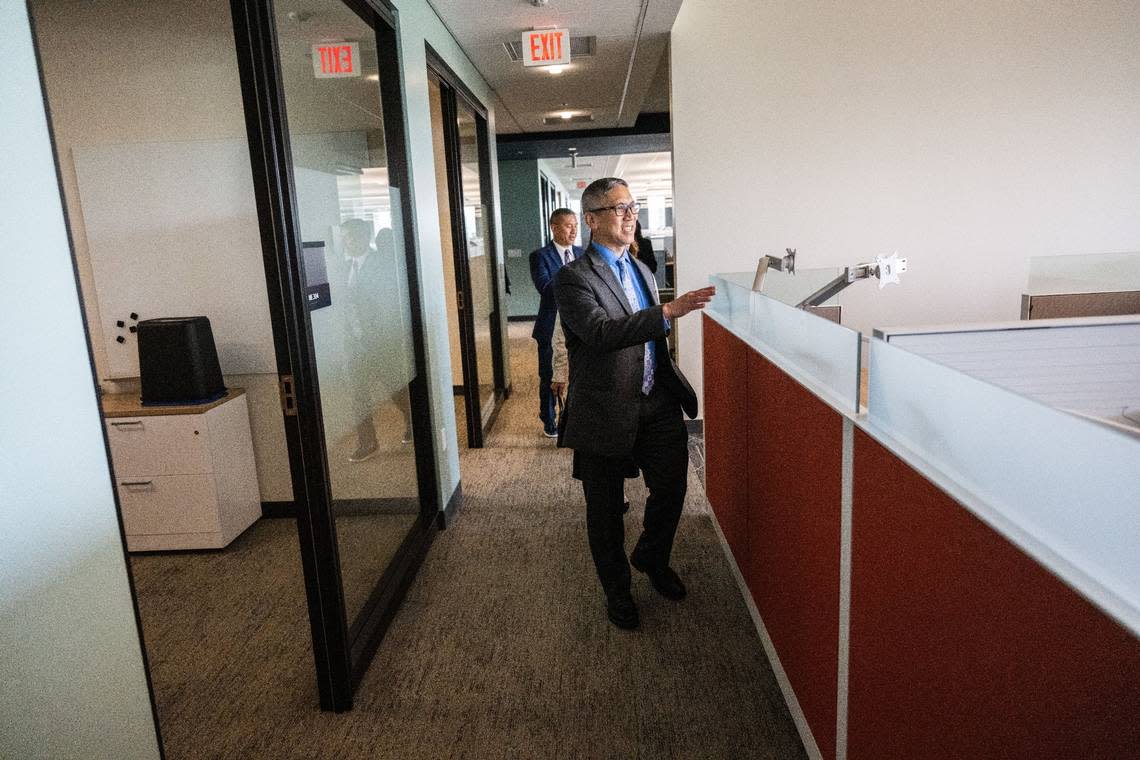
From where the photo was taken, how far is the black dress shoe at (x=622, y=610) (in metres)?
2.17

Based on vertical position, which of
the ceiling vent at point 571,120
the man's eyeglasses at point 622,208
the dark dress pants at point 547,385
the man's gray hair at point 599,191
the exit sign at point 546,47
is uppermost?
the ceiling vent at point 571,120

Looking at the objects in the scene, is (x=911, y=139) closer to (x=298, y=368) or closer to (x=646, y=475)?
(x=646, y=475)

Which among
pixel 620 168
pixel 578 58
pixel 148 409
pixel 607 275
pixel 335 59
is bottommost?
pixel 148 409

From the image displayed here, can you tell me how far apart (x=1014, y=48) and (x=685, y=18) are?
1.82 meters

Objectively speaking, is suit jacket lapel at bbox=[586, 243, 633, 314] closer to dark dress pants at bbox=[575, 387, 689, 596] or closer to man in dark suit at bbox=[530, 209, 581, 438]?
dark dress pants at bbox=[575, 387, 689, 596]

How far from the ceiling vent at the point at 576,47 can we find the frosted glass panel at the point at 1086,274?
104 inches

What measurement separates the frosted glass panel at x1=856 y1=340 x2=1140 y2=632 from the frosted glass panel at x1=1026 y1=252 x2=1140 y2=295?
2.36m

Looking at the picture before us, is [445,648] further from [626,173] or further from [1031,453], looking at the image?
[626,173]

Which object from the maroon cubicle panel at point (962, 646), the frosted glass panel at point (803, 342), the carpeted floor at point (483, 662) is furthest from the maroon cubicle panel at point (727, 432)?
the maroon cubicle panel at point (962, 646)

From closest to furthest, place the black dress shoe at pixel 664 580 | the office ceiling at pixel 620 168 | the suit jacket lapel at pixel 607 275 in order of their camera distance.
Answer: the suit jacket lapel at pixel 607 275, the black dress shoe at pixel 664 580, the office ceiling at pixel 620 168

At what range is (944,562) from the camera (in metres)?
0.90

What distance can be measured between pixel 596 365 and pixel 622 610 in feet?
2.62

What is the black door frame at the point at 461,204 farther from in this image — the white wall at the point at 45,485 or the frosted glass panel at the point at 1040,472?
the frosted glass panel at the point at 1040,472

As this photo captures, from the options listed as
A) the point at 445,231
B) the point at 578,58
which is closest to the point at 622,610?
the point at 578,58
